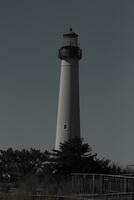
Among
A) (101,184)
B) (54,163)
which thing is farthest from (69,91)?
(101,184)

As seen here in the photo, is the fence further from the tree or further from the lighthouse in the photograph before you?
the lighthouse

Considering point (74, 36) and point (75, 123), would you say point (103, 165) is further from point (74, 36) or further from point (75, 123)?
point (74, 36)

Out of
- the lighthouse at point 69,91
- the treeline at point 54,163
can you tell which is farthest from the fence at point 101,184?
the lighthouse at point 69,91

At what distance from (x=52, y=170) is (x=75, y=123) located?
8693mm

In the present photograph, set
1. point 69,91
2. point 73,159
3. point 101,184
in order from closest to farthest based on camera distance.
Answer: point 101,184
point 73,159
point 69,91

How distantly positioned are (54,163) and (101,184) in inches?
438

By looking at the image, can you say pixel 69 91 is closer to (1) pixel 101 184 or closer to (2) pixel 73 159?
(2) pixel 73 159

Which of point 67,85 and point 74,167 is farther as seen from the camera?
point 67,85

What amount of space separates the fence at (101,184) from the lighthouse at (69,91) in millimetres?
14974

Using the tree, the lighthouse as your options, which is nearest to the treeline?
the tree

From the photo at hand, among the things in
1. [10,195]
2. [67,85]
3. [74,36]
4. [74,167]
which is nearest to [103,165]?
[74,167]

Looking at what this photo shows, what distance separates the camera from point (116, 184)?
25.4 metres

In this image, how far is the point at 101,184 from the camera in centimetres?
2670

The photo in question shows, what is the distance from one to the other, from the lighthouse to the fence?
15.0 m
